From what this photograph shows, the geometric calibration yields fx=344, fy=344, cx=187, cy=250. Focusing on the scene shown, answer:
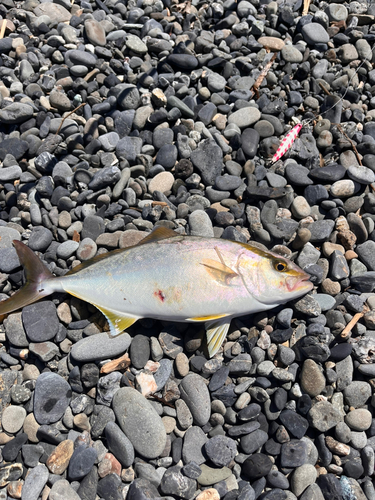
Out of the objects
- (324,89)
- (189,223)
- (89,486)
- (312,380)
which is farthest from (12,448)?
(324,89)

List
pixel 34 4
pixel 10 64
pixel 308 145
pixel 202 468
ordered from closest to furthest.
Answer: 1. pixel 202 468
2. pixel 308 145
3. pixel 10 64
4. pixel 34 4

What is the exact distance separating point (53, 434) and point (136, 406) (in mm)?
785

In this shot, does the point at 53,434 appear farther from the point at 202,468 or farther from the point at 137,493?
the point at 202,468

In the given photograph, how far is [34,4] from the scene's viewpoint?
5.04 m

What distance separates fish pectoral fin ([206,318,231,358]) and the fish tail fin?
5.24ft

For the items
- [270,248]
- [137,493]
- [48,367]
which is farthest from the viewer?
[270,248]

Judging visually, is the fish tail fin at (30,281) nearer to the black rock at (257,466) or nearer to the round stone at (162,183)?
the round stone at (162,183)

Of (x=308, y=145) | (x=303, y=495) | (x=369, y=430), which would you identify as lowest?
(x=303, y=495)

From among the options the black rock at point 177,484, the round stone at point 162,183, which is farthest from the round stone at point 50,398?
the round stone at point 162,183

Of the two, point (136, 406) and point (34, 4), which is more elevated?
point (34, 4)

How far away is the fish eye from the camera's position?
3.19m

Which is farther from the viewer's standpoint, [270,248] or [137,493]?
[270,248]

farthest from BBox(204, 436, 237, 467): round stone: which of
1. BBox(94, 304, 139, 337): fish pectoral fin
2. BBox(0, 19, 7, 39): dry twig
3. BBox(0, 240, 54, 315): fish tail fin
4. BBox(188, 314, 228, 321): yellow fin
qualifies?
BBox(0, 19, 7, 39): dry twig

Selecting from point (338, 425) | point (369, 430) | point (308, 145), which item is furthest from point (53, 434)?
point (308, 145)
